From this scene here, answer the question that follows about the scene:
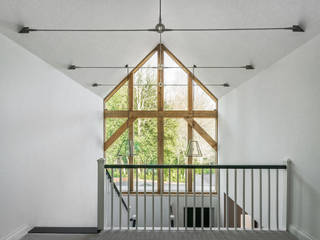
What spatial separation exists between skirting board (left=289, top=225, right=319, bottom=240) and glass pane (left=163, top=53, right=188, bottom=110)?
492 centimetres

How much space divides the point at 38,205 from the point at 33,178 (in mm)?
490

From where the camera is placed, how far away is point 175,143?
7.94 m

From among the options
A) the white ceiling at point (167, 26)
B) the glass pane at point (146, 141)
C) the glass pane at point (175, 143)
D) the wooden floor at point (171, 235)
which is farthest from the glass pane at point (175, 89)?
the wooden floor at point (171, 235)

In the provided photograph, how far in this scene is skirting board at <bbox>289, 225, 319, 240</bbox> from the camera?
3.19 meters

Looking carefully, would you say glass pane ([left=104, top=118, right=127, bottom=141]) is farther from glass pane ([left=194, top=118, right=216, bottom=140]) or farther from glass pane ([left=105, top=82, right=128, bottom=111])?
glass pane ([left=194, top=118, right=216, bottom=140])

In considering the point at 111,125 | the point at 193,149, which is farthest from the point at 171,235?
the point at 111,125

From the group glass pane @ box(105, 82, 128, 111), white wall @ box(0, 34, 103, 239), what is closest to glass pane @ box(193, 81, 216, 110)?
glass pane @ box(105, 82, 128, 111)

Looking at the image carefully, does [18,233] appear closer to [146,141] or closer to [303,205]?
[303,205]

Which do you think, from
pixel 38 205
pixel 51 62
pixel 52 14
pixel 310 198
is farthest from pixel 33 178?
pixel 310 198

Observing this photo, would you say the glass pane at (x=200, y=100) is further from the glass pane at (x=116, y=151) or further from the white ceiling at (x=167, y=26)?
the glass pane at (x=116, y=151)

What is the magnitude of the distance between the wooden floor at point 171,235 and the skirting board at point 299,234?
0.22 ft

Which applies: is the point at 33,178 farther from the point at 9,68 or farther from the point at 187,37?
the point at 187,37

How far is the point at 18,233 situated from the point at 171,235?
1974 mm

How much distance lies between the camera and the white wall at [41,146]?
3271 millimetres
